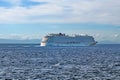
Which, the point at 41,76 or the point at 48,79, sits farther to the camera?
the point at 41,76

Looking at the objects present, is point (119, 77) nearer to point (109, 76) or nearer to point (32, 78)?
point (109, 76)

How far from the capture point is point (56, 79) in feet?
162

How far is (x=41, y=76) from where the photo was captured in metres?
52.8

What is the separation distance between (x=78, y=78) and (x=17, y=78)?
8313 millimetres

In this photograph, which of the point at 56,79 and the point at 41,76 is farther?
the point at 41,76

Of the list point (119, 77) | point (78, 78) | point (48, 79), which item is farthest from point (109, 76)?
point (48, 79)

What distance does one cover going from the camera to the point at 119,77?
5103 cm

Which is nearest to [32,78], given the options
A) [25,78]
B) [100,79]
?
[25,78]

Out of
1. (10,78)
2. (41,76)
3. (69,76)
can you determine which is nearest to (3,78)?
(10,78)

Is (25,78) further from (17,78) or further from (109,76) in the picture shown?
(109,76)

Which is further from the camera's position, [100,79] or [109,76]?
[109,76]

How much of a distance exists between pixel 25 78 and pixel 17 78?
112 cm

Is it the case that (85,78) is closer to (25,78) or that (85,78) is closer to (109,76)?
(109,76)

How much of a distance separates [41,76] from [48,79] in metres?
3.43
